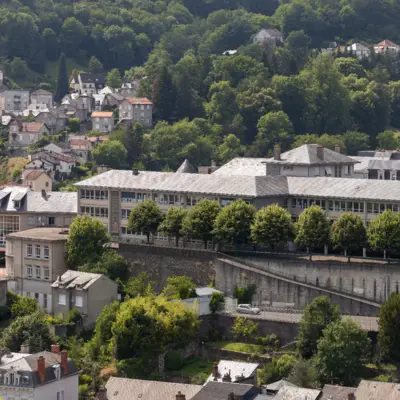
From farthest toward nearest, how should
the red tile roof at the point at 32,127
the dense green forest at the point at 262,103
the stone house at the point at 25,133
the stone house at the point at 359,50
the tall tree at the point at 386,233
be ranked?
the stone house at the point at 359,50, the red tile roof at the point at 32,127, the stone house at the point at 25,133, the dense green forest at the point at 262,103, the tall tree at the point at 386,233

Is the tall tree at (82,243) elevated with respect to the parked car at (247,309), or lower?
elevated

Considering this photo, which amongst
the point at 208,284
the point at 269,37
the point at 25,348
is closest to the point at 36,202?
the point at 208,284

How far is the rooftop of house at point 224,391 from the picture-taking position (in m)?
67.2

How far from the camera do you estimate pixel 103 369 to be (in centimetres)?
7712

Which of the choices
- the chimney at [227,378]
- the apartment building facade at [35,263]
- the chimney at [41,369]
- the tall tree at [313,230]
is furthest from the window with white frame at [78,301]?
the chimney at [227,378]

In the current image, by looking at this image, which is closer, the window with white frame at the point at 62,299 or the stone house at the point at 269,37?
the window with white frame at the point at 62,299

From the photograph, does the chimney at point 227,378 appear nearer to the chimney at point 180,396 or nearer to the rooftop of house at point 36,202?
the chimney at point 180,396

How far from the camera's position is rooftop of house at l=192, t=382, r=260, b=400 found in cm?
6725

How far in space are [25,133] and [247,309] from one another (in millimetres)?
71470

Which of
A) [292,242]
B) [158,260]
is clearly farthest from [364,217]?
[158,260]

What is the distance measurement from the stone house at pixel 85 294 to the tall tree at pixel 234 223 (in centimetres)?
673

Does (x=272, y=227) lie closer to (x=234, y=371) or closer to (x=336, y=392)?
(x=234, y=371)

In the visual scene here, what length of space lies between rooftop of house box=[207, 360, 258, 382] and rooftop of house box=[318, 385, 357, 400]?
192 inches

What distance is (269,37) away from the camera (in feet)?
621
